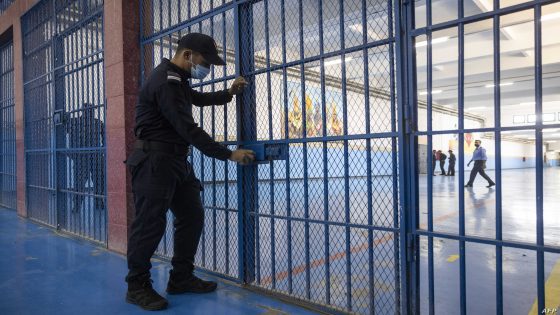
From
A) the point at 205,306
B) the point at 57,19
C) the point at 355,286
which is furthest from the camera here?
the point at 57,19

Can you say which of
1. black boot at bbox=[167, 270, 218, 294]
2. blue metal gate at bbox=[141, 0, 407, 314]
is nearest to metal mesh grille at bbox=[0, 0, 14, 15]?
blue metal gate at bbox=[141, 0, 407, 314]

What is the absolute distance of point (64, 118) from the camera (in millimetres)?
5098

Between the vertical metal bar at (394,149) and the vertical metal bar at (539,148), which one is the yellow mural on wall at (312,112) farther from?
the vertical metal bar at (539,148)

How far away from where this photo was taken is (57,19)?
538 centimetres

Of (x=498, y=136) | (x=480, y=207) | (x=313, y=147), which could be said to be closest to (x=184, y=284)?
(x=313, y=147)

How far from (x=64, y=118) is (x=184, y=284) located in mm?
3431

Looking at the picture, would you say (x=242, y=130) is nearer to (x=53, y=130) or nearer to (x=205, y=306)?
(x=205, y=306)


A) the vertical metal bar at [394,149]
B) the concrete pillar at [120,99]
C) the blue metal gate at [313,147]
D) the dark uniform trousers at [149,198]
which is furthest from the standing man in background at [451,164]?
the dark uniform trousers at [149,198]

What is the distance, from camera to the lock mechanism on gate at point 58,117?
5.09 m

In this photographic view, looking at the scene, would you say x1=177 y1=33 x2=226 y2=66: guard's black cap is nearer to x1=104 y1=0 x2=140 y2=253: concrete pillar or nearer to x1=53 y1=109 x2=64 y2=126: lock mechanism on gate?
x1=104 y1=0 x2=140 y2=253: concrete pillar

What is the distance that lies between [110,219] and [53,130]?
2064 millimetres

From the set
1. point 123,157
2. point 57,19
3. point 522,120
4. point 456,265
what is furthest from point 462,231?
point 522,120

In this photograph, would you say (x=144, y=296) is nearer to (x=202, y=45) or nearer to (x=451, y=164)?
(x=202, y=45)

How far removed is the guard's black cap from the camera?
270 centimetres
